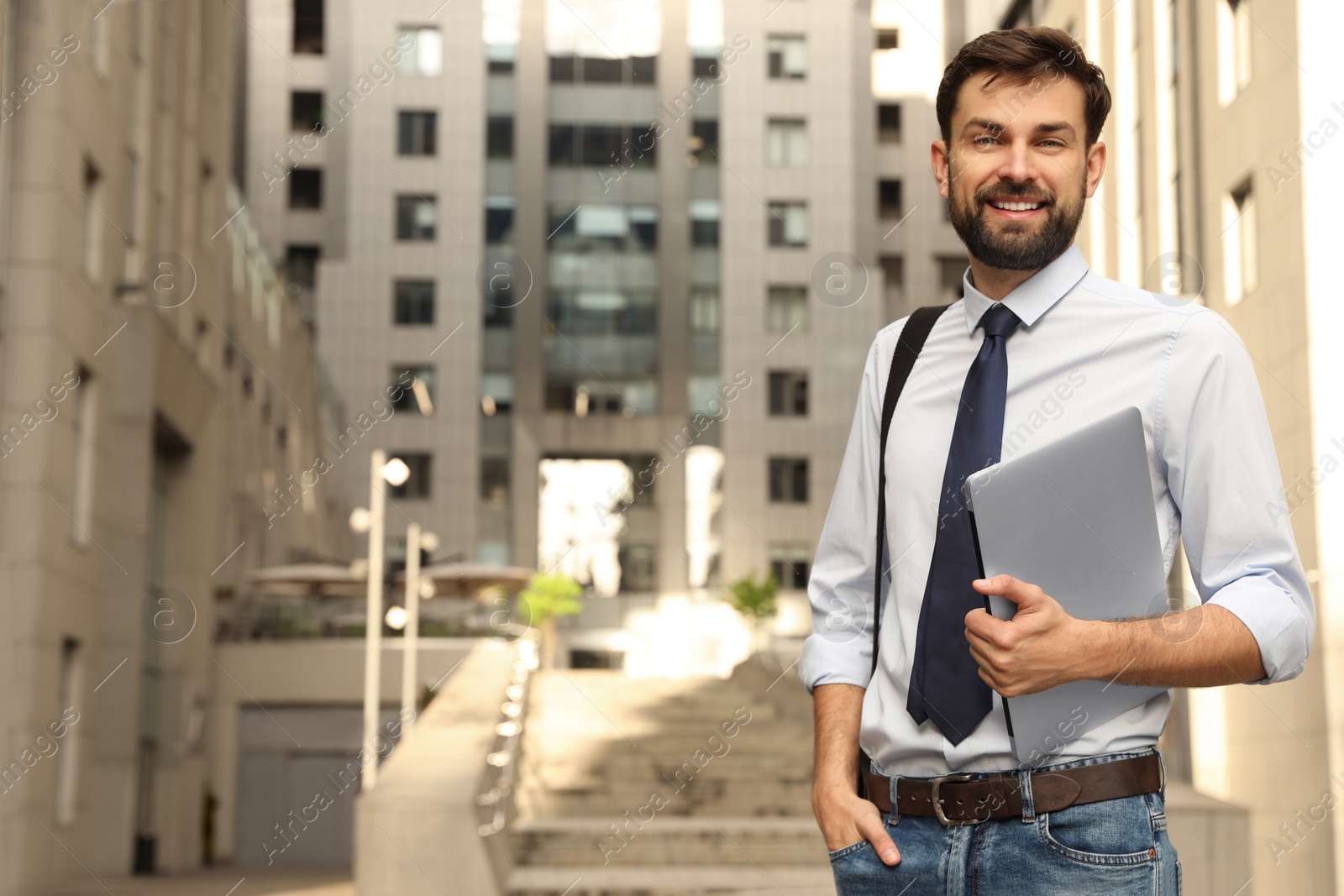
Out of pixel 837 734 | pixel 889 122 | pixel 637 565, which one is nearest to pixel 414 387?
pixel 637 565

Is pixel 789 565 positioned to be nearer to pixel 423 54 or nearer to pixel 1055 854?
pixel 423 54

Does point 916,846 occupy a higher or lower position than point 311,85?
lower

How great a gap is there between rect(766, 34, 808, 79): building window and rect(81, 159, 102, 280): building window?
31.3 m

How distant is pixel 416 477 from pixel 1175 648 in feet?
143

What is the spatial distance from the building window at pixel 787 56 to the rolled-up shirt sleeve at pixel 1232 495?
152 feet

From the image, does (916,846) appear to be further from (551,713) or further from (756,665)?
(756,665)

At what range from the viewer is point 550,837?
10.1 m

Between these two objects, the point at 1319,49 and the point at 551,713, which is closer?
the point at 1319,49

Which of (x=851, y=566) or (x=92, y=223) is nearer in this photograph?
(x=851, y=566)

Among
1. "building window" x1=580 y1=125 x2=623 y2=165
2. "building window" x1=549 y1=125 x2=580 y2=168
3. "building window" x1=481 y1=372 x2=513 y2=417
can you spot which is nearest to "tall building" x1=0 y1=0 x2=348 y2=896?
"building window" x1=481 y1=372 x2=513 y2=417

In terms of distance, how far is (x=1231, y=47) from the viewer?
16.2 meters

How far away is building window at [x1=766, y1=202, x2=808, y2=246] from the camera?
46281 mm

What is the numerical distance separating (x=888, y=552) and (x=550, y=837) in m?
8.23

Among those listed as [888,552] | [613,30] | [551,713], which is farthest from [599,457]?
[888,552]
